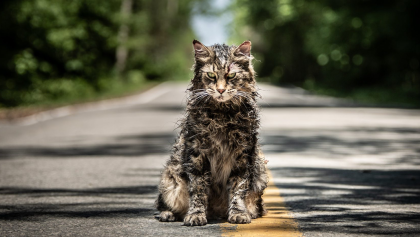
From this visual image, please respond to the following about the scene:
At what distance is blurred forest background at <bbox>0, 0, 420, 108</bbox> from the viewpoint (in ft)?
100

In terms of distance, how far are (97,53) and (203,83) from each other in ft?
126

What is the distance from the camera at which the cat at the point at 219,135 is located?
16.2 feet

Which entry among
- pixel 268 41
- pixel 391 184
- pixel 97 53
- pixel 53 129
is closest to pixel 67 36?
pixel 97 53

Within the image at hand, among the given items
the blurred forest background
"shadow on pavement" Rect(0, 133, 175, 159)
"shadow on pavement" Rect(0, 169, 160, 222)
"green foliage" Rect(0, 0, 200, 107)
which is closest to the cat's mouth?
"shadow on pavement" Rect(0, 169, 160, 222)

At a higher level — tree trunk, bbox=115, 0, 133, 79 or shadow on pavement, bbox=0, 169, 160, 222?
→ tree trunk, bbox=115, 0, 133, 79

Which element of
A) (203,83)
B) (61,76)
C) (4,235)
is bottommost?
(4,235)

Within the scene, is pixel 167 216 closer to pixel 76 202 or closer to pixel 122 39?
pixel 76 202

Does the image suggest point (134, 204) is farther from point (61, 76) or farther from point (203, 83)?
point (61, 76)

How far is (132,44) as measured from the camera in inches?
1877

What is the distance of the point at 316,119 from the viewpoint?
17875 millimetres

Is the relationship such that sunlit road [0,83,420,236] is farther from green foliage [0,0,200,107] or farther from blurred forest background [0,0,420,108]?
green foliage [0,0,200,107]

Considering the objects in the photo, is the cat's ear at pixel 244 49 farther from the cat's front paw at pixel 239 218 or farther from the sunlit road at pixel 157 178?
the cat's front paw at pixel 239 218

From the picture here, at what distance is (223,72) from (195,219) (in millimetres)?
1185

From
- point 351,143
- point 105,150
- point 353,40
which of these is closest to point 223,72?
point 105,150
